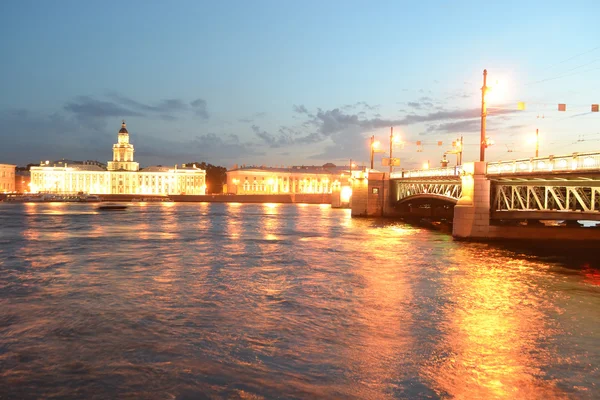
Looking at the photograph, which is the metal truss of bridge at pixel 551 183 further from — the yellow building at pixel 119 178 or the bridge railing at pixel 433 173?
the yellow building at pixel 119 178

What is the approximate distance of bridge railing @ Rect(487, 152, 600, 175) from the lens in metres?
23.1

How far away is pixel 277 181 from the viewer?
18075 centimetres

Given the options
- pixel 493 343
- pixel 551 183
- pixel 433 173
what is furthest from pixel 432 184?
pixel 493 343

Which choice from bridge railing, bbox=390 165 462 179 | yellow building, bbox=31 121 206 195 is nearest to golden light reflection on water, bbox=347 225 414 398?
bridge railing, bbox=390 165 462 179

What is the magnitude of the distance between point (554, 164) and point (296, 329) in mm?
18274

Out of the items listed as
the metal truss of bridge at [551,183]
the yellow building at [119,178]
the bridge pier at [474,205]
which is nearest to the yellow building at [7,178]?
the yellow building at [119,178]

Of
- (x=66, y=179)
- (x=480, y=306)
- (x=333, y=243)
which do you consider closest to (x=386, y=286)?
(x=480, y=306)

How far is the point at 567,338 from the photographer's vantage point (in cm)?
1211

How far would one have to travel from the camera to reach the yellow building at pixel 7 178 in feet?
598

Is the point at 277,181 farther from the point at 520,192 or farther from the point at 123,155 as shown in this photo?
the point at 520,192

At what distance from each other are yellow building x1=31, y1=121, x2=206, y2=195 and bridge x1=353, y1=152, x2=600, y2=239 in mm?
146938

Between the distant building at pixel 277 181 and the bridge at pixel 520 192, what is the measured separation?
12634cm

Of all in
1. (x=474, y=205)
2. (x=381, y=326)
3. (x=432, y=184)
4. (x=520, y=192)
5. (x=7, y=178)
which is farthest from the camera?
(x=7, y=178)

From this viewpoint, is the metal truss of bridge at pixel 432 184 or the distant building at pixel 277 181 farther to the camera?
the distant building at pixel 277 181
